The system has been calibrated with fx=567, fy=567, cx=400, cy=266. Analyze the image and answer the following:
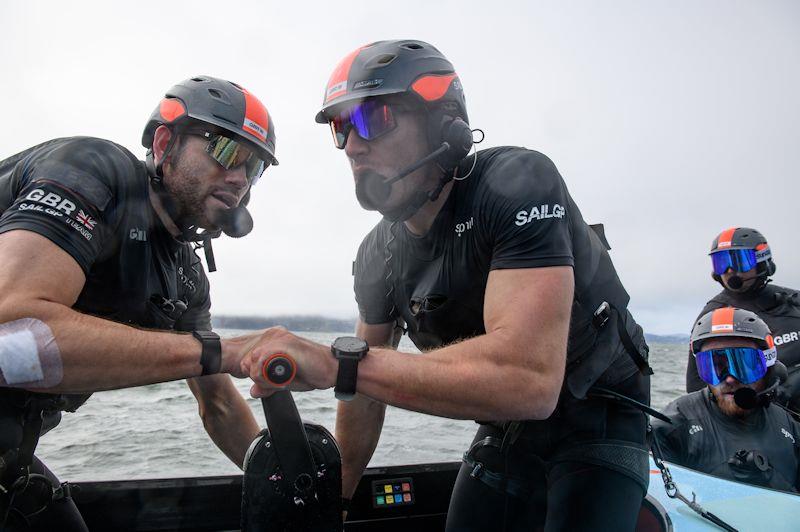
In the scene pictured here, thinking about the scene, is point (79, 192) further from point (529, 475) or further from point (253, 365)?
point (529, 475)

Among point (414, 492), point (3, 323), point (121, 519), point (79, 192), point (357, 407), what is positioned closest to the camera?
point (3, 323)

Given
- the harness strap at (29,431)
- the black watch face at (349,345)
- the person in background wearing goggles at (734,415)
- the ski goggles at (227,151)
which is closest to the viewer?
the black watch face at (349,345)

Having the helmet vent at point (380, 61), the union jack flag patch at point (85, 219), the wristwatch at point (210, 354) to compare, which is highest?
the helmet vent at point (380, 61)

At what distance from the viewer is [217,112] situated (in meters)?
3.79

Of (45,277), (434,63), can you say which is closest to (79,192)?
(45,277)

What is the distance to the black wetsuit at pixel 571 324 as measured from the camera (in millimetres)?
2613

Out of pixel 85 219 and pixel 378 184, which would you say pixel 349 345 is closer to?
pixel 378 184

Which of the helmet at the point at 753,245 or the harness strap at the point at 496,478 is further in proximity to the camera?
the helmet at the point at 753,245

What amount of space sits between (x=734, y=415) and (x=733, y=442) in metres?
0.29

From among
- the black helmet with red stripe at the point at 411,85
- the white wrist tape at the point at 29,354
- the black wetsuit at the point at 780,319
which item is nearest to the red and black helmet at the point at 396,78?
the black helmet with red stripe at the point at 411,85

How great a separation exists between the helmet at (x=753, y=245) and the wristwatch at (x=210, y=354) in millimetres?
7222

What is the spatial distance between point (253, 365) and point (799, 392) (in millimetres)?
7349

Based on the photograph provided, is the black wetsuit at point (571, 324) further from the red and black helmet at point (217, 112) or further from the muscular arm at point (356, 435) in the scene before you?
the red and black helmet at point (217, 112)

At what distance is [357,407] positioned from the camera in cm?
382
